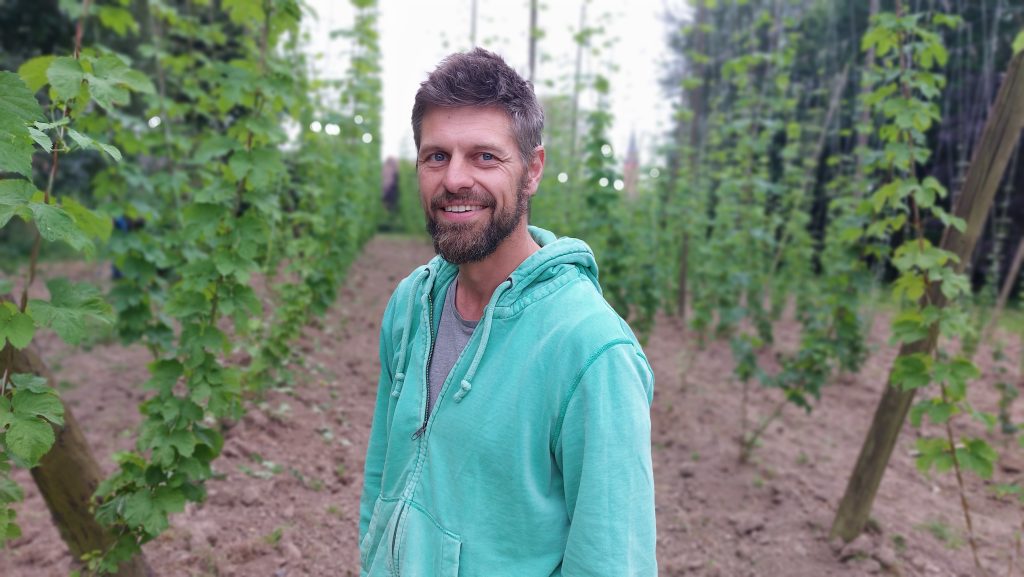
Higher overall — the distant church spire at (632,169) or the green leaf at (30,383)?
the distant church spire at (632,169)

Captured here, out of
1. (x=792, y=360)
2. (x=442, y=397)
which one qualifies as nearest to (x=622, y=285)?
(x=792, y=360)

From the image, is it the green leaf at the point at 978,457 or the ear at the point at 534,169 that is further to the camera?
the green leaf at the point at 978,457

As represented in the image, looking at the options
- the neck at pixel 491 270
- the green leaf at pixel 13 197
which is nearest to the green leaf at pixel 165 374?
the green leaf at pixel 13 197

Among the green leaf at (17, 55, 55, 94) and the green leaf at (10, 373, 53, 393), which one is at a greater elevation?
the green leaf at (17, 55, 55, 94)

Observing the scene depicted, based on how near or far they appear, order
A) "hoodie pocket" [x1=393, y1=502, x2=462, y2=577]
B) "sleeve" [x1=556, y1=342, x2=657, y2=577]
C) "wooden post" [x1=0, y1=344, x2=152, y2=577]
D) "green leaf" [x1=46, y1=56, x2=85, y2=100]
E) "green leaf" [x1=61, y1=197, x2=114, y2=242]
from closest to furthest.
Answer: "sleeve" [x1=556, y1=342, x2=657, y2=577] → "hoodie pocket" [x1=393, y1=502, x2=462, y2=577] → "green leaf" [x1=46, y1=56, x2=85, y2=100] → "green leaf" [x1=61, y1=197, x2=114, y2=242] → "wooden post" [x1=0, y1=344, x2=152, y2=577]

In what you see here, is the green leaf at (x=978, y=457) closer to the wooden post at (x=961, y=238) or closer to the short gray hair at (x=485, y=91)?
the wooden post at (x=961, y=238)

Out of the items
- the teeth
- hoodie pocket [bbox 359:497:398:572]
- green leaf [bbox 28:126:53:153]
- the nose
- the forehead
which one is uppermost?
the forehead

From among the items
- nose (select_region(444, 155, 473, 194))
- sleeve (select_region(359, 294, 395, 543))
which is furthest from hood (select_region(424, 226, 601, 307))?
sleeve (select_region(359, 294, 395, 543))

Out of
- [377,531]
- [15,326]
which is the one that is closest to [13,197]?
[15,326]

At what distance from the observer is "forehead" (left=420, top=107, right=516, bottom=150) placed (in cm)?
143

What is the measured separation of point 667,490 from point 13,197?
381 centimetres

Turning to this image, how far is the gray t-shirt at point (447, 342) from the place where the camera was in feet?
5.00

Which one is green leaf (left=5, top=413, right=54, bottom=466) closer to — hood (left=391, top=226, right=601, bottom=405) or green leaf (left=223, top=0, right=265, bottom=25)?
hood (left=391, top=226, right=601, bottom=405)

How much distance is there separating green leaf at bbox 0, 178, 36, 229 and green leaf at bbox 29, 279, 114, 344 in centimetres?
30
